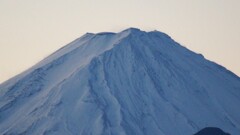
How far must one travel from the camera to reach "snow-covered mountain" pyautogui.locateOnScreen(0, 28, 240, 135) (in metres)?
74.8

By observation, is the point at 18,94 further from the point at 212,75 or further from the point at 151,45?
the point at 212,75

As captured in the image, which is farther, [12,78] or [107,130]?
[12,78]

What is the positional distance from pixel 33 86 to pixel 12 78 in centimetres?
1114

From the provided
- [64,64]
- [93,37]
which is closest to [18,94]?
[64,64]

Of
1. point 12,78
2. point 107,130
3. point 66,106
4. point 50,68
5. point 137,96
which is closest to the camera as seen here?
point 107,130

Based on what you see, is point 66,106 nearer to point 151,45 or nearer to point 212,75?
point 151,45

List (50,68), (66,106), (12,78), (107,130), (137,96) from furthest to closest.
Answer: (12,78)
(50,68)
(137,96)
(66,106)
(107,130)

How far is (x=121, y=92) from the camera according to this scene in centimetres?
8138

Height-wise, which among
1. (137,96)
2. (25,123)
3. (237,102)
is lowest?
(237,102)

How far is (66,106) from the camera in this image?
7650cm

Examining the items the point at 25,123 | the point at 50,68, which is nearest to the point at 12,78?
the point at 50,68

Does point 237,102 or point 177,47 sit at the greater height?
point 177,47

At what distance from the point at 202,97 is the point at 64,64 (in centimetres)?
2277

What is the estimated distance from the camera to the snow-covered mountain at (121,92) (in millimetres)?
74750
